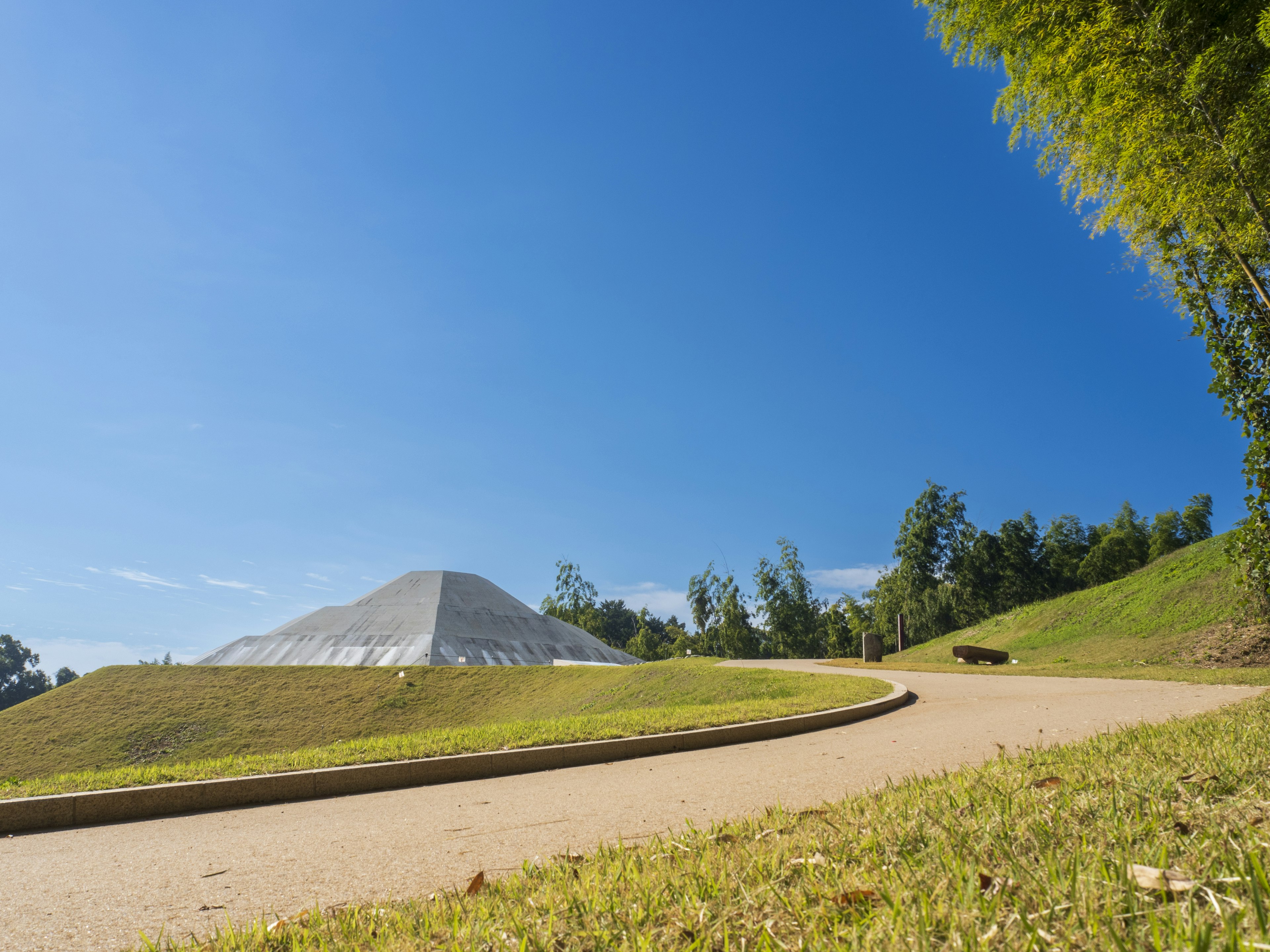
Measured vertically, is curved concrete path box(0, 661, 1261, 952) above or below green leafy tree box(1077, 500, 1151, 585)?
below

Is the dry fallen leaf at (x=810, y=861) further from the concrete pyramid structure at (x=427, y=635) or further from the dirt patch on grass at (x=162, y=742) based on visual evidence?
the concrete pyramid structure at (x=427, y=635)

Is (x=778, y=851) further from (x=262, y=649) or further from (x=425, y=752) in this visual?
(x=262, y=649)

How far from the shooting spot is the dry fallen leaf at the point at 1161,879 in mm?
1842

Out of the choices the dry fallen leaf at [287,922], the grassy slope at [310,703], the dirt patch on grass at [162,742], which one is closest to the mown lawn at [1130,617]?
the grassy slope at [310,703]

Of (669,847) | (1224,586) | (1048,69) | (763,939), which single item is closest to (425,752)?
(669,847)

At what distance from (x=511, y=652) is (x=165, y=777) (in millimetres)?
36974

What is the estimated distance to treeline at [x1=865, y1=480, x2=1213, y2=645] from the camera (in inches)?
2037

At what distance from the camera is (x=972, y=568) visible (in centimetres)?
5269

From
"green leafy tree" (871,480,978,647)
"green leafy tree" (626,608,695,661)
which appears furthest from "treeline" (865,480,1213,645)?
"green leafy tree" (626,608,695,661)

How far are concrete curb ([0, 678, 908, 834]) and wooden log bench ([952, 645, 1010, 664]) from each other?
1861 centimetres

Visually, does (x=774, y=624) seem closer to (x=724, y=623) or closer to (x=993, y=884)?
(x=724, y=623)

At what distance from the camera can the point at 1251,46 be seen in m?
7.99

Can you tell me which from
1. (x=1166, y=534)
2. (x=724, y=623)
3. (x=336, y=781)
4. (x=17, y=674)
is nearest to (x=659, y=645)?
(x=724, y=623)

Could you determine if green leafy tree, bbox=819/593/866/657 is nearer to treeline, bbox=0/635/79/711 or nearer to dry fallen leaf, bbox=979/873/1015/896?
dry fallen leaf, bbox=979/873/1015/896
